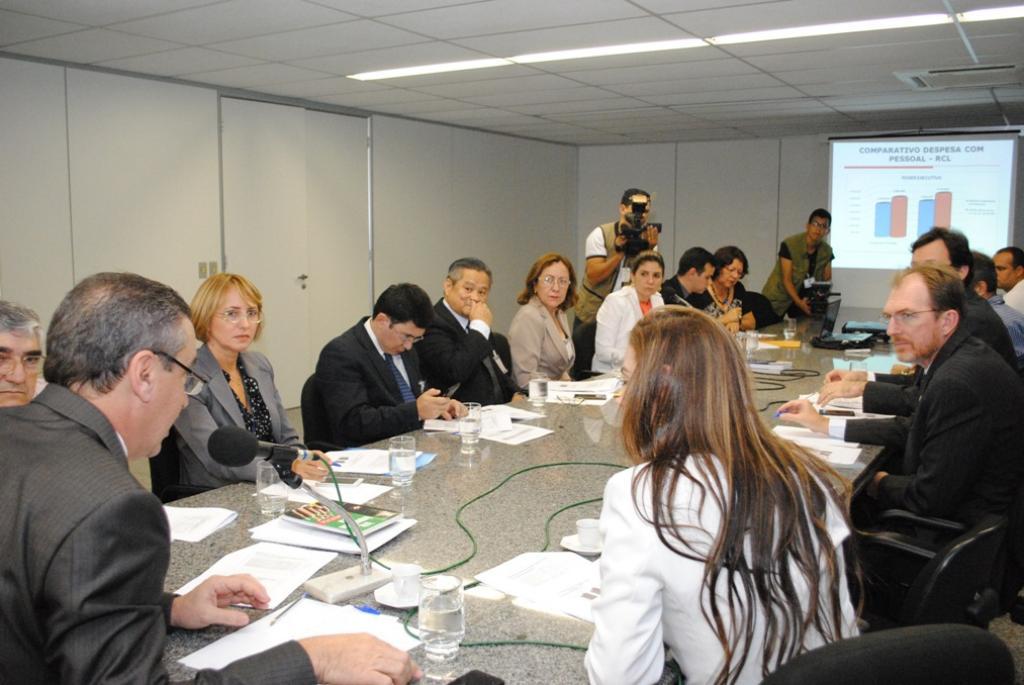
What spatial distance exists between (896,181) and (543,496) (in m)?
7.16

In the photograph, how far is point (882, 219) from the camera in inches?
326

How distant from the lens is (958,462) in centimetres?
256

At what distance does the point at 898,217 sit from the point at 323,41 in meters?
5.95

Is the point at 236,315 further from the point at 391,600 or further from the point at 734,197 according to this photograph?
the point at 734,197

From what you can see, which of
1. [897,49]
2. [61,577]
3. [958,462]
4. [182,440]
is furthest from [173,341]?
[897,49]

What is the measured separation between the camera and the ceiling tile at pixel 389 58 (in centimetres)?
495

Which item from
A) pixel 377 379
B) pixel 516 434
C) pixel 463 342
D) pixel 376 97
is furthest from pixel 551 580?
pixel 376 97

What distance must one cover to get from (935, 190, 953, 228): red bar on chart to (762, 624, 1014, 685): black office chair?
25.8 ft

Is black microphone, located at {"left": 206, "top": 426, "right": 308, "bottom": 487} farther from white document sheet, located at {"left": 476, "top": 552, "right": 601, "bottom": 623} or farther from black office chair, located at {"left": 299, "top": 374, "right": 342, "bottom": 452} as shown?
black office chair, located at {"left": 299, "top": 374, "right": 342, "bottom": 452}

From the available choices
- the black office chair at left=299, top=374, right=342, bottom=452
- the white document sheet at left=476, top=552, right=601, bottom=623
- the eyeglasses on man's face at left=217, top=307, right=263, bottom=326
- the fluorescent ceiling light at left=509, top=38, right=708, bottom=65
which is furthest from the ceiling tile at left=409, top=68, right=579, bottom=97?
the white document sheet at left=476, top=552, right=601, bottom=623

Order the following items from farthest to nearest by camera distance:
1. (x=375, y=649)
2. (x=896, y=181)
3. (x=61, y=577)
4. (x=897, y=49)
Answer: (x=896, y=181) < (x=897, y=49) < (x=375, y=649) < (x=61, y=577)

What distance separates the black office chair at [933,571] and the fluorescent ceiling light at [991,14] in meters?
2.81

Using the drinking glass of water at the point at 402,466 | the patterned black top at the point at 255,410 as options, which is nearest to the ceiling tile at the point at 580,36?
the patterned black top at the point at 255,410

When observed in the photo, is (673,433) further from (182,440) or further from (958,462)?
(182,440)
